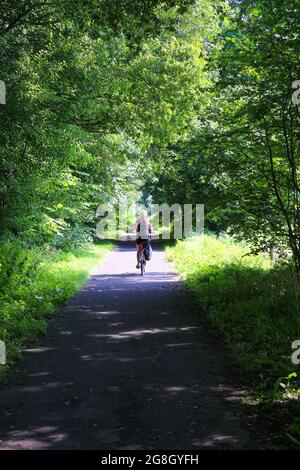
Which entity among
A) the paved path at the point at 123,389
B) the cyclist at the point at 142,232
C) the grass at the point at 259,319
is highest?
the cyclist at the point at 142,232

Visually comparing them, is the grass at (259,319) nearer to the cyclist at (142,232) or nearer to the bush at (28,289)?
the cyclist at (142,232)

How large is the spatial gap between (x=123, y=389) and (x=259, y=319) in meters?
3.29

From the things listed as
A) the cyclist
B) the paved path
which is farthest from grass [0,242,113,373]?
the cyclist

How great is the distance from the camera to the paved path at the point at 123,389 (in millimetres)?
4625

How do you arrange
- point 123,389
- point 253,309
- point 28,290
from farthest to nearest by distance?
point 28,290
point 253,309
point 123,389

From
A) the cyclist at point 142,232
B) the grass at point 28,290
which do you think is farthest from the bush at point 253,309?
the grass at point 28,290

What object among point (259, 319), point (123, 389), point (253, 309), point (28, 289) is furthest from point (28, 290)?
point (123, 389)

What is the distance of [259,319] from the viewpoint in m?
8.39

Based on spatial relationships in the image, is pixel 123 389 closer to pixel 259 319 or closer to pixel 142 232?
pixel 259 319

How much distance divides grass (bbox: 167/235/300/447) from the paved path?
0.35 meters

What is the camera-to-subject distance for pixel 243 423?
497 centimetres

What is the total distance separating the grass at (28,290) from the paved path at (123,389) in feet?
1.02

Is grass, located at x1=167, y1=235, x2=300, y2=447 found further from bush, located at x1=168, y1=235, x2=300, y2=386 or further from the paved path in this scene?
the paved path
